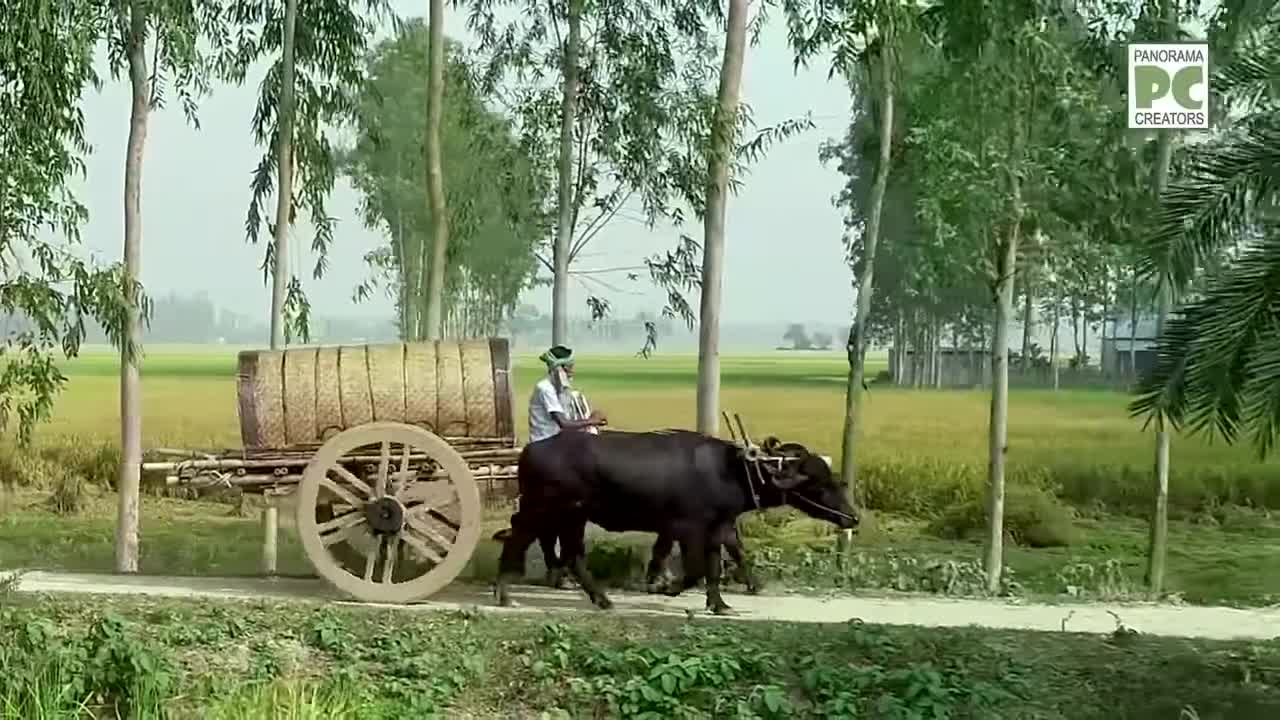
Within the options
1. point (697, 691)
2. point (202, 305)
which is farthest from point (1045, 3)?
point (202, 305)

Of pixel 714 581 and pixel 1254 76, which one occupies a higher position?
pixel 1254 76

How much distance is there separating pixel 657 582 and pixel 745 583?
2.10ft

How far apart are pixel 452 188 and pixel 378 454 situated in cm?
440

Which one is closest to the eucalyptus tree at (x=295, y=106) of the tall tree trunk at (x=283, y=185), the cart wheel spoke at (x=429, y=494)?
the tall tree trunk at (x=283, y=185)

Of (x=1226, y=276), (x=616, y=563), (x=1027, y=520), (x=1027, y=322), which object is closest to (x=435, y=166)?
(x=616, y=563)

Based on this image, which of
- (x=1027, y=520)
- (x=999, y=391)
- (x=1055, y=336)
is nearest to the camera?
(x=999, y=391)

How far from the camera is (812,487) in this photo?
931cm

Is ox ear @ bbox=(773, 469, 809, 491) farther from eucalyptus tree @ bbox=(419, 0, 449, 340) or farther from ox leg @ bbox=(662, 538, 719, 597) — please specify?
eucalyptus tree @ bbox=(419, 0, 449, 340)

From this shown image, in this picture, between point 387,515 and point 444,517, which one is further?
point 444,517

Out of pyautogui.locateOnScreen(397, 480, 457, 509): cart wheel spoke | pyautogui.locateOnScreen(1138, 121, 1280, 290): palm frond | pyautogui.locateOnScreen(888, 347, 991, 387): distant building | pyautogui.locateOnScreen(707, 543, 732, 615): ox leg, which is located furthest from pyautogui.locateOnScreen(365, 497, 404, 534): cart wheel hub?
pyautogui.locateOnScreen(888, 347, 991, 387): distant building

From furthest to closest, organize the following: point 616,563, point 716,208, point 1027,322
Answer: point 1027,322
point 716,208
point 616,563

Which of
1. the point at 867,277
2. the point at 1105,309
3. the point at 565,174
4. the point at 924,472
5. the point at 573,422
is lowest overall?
the point at 924,472

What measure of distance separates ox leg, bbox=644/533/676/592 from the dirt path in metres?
0.08

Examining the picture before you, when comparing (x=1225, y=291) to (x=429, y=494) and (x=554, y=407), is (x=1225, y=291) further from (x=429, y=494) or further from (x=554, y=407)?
(x=429, y=494)
